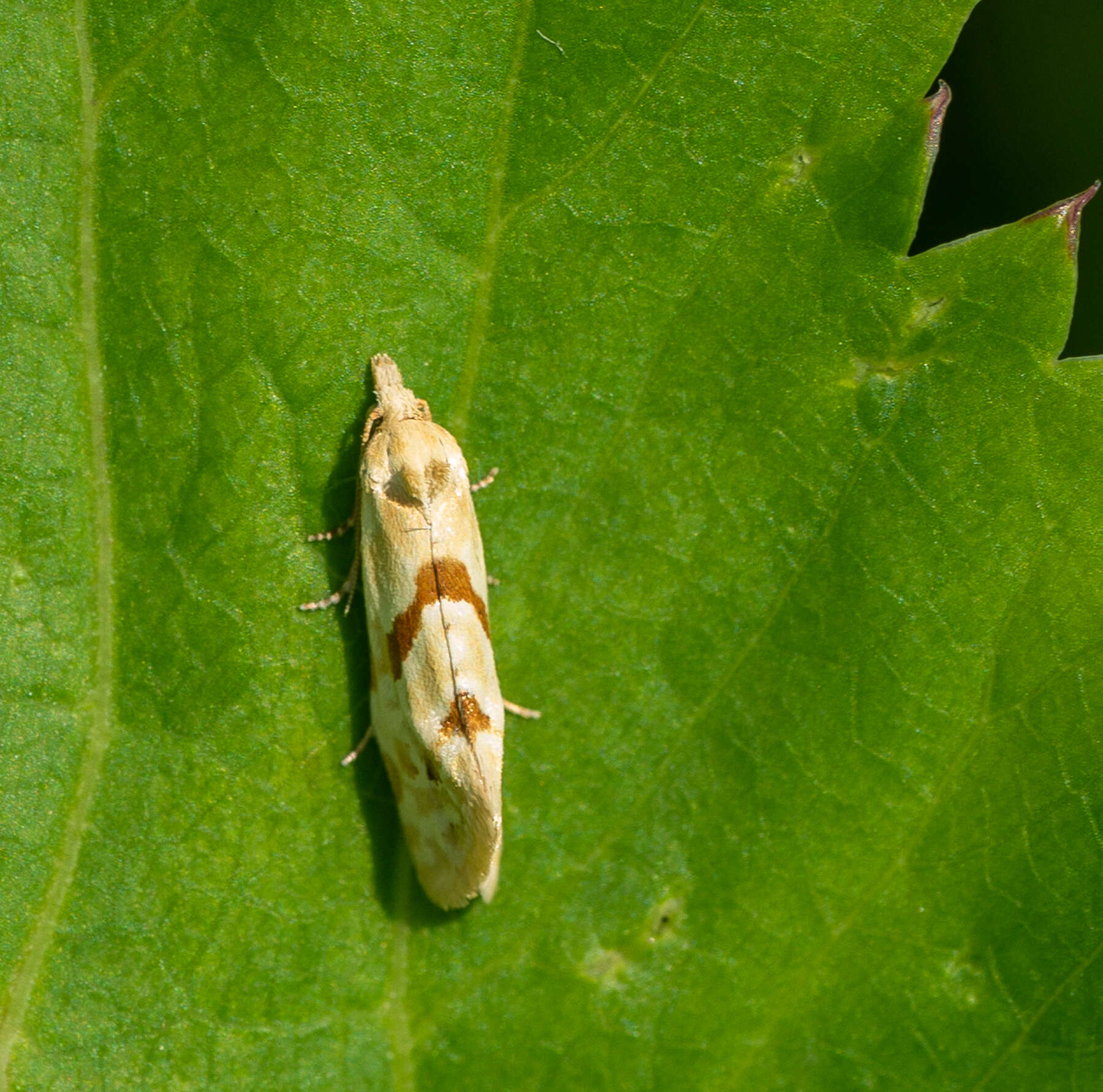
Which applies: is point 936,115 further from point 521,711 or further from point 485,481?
point 521,711

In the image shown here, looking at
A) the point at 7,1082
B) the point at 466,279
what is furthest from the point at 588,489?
the point at 7,1082

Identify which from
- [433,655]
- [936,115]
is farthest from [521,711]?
[936,115]

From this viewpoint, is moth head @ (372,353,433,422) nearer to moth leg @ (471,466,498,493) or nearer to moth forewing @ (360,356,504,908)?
moth forewing @ (360,356,504,908)

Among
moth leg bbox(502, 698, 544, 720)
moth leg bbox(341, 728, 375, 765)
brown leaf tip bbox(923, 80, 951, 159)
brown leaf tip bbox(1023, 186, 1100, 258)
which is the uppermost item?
brown leaf tip bbox(923, 80, 951, 159)

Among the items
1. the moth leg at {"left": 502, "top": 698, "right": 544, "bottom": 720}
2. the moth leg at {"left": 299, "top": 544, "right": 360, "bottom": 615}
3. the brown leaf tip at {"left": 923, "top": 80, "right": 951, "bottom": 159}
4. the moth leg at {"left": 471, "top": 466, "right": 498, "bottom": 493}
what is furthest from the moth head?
the brown leaf tip at {"left": 923, "top": 80, "right": 951, "bottom": 159}

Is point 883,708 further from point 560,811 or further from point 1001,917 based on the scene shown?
point 560,811

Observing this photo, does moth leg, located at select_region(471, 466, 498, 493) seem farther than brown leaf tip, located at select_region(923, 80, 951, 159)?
Yes

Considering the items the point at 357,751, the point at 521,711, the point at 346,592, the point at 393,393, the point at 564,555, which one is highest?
the point at 393,393
